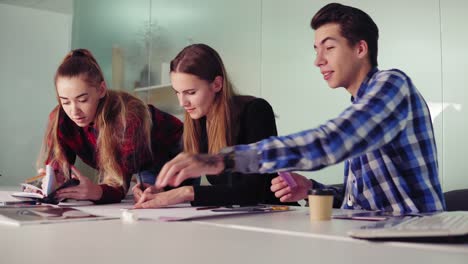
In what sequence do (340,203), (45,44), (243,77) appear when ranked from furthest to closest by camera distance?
1. (45,44)
2. (243,77)
3. (340,203)

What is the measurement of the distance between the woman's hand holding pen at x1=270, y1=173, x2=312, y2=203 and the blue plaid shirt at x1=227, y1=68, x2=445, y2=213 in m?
0.08

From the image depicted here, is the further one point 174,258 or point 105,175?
point 105,175

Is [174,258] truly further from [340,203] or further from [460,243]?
[340,203]

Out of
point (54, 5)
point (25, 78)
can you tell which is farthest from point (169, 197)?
point (54, 5)

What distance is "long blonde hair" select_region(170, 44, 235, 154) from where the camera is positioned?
1.86 m

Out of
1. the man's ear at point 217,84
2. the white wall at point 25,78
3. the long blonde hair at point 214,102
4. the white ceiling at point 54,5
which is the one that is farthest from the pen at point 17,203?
the white ceiling at point 54,5

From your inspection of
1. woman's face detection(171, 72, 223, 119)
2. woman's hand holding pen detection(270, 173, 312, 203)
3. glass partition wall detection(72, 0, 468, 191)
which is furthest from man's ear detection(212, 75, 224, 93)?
woman's hand holding pen detection(270, 173, 312, 203)

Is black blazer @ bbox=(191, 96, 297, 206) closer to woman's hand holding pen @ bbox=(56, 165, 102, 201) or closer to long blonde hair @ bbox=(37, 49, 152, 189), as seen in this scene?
long blonde hair @ bbox=(37, 49, 152, 189)

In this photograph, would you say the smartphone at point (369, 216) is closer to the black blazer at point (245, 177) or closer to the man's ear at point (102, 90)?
the black blazer at point (245, 177)

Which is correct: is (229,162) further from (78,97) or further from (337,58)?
(78,97)

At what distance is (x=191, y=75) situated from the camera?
190 cm

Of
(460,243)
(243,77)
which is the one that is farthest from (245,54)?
(460,243)

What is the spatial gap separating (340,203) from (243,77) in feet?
6.39

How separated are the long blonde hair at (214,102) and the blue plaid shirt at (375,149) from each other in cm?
44
